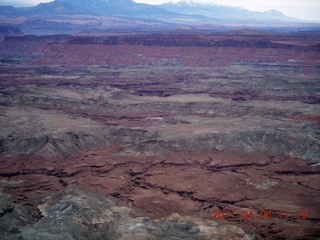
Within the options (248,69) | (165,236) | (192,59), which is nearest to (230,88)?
(248,69)

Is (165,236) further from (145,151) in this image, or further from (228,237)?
(145,151)
